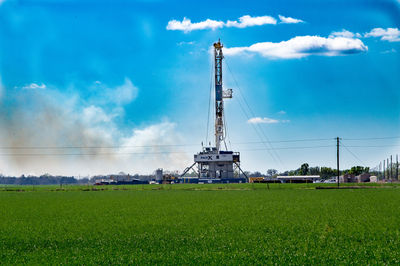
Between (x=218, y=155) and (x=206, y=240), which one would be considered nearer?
(x=206, y=240)

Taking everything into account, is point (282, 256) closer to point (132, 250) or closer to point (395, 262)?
point (395, 262)

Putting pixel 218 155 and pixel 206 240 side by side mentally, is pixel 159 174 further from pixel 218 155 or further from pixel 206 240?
pixel 206 240

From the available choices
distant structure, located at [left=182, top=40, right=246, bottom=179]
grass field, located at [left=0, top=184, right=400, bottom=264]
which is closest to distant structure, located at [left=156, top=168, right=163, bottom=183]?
distant structure, located at [left=182, top=40, right=246, bottom=179]

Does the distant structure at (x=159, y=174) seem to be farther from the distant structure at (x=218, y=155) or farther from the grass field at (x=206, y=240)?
the grass field at (x=206, y=240)

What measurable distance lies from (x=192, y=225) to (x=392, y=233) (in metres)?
10.7

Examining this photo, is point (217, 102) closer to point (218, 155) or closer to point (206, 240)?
point (218, 155)

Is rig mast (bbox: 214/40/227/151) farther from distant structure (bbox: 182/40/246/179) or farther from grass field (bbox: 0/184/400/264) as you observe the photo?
grass field (bbox: 0/184/400/264)

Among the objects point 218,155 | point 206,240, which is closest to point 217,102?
point 218,155

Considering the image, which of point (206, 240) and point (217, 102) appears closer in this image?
point (206, 240)

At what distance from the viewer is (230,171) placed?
152 metres

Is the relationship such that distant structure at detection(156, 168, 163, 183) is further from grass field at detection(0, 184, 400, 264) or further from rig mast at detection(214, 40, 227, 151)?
grass field at detection(0, 184, 400, 264)

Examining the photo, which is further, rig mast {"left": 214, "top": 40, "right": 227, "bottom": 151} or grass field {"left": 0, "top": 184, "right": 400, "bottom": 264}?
rig mast {"left": 214, "top": 40, "right": 227, "bottom": 151}

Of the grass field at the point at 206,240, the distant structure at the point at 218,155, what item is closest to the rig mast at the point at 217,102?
the distant structure at the point at 218,155

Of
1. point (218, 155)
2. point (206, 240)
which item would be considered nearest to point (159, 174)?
point (218, 155)
